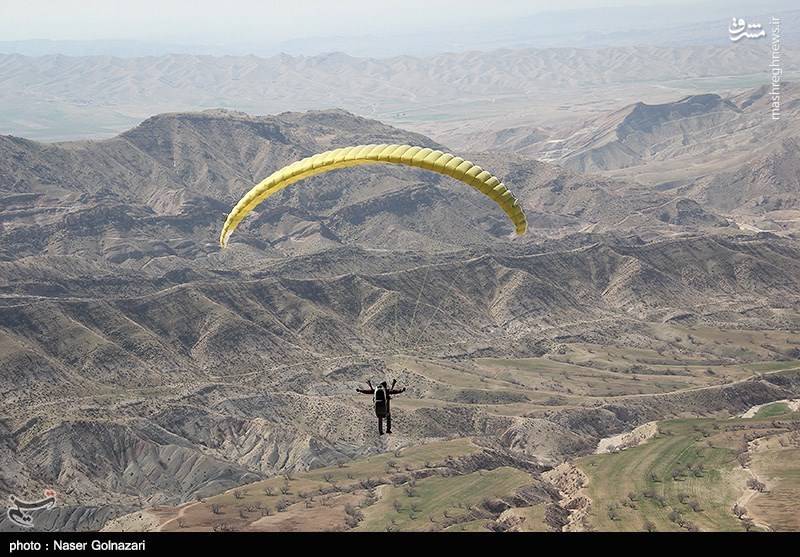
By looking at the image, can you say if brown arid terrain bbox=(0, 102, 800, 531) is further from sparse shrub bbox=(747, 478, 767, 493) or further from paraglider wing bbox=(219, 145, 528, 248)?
paraglider wing bbox=(219, 145, 528, 248)

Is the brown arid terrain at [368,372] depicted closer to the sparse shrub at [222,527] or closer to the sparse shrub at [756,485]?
the sparse shrub at [222,527]

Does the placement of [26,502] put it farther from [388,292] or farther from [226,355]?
[388,292]

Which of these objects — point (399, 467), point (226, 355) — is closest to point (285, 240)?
point (226, 355)

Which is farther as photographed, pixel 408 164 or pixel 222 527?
pixel 222 527

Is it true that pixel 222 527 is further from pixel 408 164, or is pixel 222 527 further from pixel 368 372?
pixel 368 372

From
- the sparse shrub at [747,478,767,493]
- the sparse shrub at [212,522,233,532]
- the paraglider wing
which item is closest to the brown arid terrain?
the sparse shrub at [212,522,233,532]

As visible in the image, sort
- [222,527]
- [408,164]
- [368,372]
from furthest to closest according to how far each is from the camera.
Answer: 1. [368,372]
2. [222,527]
3. [408,164]

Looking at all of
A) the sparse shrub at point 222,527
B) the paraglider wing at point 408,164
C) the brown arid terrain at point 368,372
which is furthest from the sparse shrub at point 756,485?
the paraglider wing at point 408,164

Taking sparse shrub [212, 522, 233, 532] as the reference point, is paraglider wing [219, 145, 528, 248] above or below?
above

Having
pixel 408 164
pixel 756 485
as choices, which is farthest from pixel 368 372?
pixel 408 164
